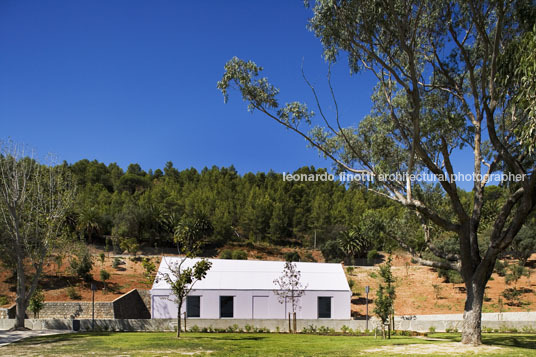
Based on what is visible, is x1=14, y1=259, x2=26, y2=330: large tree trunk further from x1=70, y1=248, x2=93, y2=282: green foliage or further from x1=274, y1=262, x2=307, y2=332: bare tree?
x1=70, y1=248, x2=93, y2=282: green foliage

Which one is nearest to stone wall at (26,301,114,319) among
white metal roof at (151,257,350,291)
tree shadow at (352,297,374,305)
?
white metal roof at (151,257,350,291)

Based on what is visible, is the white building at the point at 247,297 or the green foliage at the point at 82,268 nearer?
the white building at the point at 247,297

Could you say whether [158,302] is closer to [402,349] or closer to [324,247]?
[402,349]

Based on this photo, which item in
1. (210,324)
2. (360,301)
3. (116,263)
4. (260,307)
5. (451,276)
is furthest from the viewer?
(116,263)

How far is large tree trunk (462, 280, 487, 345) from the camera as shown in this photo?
583 inches

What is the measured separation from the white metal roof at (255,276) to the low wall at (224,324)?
13.2 ft

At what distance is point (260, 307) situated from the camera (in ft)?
90.1

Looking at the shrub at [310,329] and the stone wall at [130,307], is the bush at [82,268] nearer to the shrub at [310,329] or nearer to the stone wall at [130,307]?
the stone wall at [130,307]

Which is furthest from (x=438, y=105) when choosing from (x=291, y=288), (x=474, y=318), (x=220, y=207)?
A: (x=220, y=207)

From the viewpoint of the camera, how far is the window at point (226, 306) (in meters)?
27.1

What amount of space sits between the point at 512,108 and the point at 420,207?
17.1 feet

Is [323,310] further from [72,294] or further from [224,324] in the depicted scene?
[72,294]

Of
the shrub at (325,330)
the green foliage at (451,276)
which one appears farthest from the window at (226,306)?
the green foliage at (451,276)

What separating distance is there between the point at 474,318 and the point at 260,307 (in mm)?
14939
